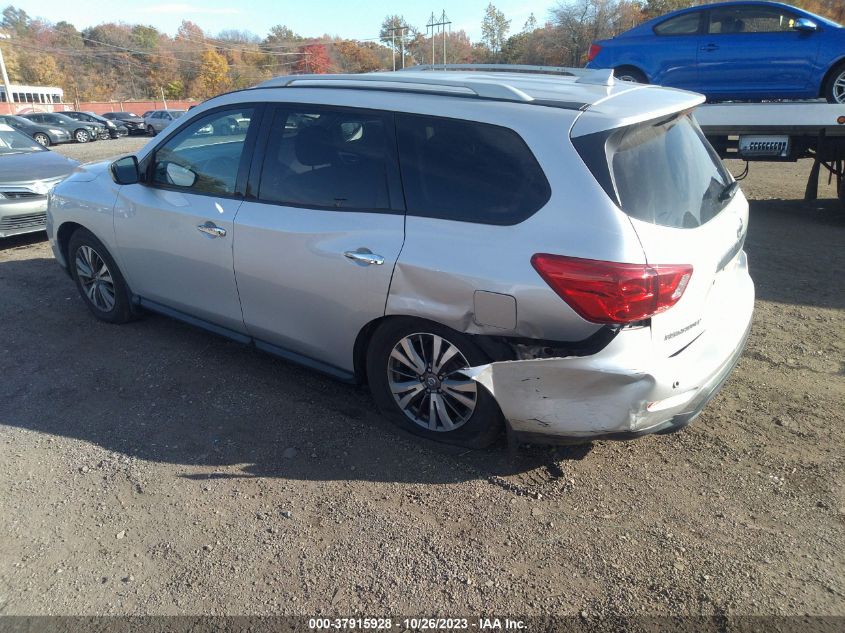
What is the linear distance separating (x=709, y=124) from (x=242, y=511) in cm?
840

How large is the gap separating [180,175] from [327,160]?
129 centimetres

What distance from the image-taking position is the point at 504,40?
266 feet

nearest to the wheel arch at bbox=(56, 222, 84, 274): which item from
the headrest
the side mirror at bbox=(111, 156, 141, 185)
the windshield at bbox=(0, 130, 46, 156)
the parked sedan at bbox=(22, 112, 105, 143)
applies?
the side mirror at bbox=(111, 156, 141, 185)

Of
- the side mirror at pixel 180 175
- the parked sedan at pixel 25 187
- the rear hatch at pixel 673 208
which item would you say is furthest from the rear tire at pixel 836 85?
the parked sedan at pixel 25 187

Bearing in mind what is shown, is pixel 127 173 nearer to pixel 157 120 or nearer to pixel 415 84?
pixel 415 84

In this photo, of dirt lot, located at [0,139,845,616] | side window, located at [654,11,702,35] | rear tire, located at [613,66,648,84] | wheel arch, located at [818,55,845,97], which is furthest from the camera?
rear tire, located at [613,66,648,84]

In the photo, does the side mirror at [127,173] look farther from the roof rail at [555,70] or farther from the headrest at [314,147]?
the roof rail at [555,70]

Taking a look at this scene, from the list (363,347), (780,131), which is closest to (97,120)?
(780,131)

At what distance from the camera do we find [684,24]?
9.70 m

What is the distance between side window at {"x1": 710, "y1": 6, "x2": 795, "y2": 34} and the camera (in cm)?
916

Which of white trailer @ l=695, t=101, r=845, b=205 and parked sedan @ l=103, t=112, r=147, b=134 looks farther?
parked sedan @ l=103, t=112, r=147, b=134

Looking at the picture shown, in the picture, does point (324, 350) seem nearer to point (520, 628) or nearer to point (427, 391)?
point (427, 391)

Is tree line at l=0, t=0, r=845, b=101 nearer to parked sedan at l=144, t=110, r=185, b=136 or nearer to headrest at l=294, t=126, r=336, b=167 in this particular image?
parked sedan at l=144, t=110, r=185, b=136

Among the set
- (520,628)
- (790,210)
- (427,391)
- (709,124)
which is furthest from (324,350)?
(790,210)
